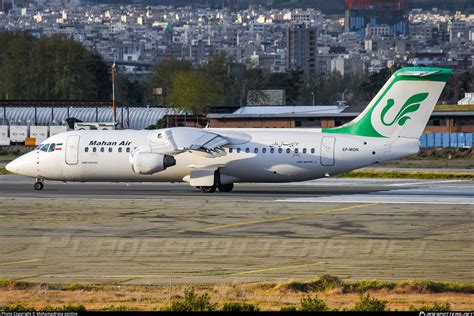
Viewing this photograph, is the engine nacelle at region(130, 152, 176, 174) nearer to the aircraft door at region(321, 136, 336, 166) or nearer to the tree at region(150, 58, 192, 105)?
the aircraft door at region(321, 136, 336, 166)

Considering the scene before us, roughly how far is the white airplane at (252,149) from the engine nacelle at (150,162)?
4 cm

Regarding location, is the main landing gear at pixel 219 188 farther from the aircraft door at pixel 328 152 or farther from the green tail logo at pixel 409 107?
the green tail logo at pixel 409 107

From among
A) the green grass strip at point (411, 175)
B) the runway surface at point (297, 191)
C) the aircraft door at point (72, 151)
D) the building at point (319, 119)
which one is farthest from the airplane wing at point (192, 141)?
the building at point (319, 119)

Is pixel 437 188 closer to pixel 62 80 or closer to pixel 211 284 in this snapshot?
pixel 211 284

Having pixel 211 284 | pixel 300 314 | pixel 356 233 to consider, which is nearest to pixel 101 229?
pixel 356 233

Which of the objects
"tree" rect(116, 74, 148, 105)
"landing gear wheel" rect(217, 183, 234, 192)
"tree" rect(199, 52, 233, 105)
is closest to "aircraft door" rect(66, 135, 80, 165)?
"landing gear wheel" rect(217, 183, 234, 192)

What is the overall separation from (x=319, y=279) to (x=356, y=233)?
996cm

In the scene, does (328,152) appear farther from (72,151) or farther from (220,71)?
(220,71)

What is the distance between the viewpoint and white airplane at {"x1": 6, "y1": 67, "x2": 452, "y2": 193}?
173ft

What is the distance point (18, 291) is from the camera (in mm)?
27922

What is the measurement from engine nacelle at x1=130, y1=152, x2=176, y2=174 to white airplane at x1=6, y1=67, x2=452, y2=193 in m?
0.04

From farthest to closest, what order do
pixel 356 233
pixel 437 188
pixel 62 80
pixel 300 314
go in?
pixel 62 80 < pixel 437 188 < pixel 356 233 < pixel 300 314

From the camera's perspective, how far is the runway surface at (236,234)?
103ft

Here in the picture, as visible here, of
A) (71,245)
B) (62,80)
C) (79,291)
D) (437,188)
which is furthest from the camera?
(62,80)
